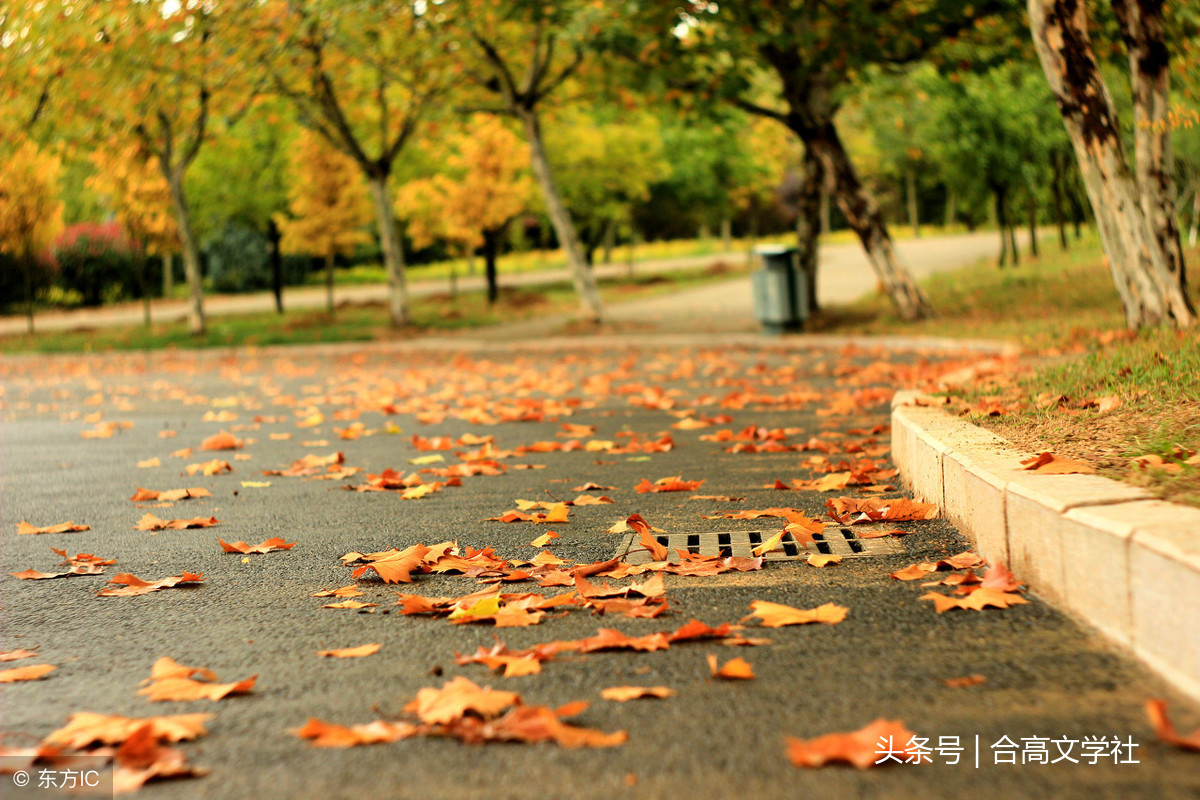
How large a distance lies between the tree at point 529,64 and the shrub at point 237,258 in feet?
73.8

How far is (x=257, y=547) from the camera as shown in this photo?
171 inches

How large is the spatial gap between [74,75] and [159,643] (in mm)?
16312

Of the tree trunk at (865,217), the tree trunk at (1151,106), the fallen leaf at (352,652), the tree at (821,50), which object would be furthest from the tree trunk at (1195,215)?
the fallen leaf at (352,652)

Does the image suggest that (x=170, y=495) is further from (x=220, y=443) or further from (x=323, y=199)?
(x=323, y=199)

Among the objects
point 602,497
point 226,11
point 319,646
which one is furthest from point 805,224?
point 319,646

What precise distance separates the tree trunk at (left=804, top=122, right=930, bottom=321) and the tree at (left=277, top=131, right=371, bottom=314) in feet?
47.4

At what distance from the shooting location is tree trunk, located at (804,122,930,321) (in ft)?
54.0

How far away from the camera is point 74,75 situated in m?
16.6

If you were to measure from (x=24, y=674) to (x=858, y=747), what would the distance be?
2288 mm

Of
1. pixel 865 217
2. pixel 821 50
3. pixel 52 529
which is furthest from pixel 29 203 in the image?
pixel 52 529

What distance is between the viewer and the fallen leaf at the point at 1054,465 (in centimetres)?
344

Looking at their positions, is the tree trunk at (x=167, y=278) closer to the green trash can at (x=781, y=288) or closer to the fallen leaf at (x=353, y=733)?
the green trash can at (x=781, y=288)

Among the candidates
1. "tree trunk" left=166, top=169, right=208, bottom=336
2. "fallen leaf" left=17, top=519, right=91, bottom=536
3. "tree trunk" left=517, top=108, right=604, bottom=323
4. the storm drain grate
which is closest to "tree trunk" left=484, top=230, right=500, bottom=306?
"tree trunk" left=166, top=169, right=208, bottom=336

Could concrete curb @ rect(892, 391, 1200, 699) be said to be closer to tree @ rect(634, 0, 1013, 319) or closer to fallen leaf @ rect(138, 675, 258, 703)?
fallen leaf @ rect(138, 675, 258, 703)
